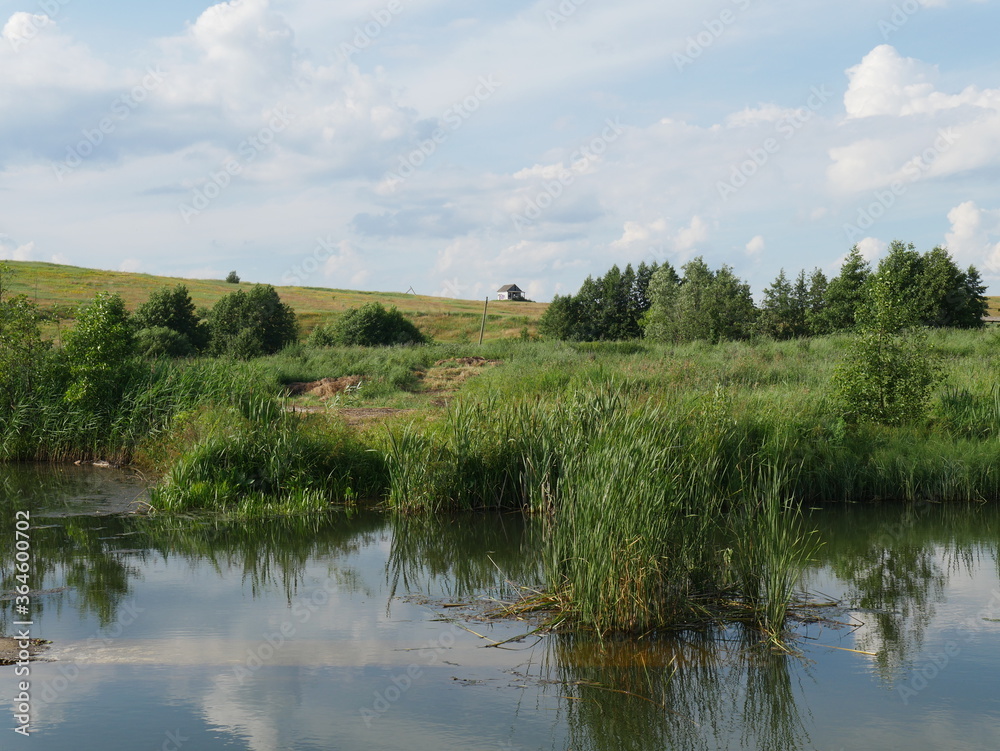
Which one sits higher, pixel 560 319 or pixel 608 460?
pixel 560 319

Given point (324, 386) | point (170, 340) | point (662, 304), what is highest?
point (662, 304)

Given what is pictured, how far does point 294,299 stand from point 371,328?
32131 mm

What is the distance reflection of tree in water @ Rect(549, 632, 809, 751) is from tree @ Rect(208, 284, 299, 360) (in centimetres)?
3034

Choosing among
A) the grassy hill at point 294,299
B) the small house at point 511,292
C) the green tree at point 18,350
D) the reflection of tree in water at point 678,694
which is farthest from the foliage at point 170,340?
the small house at point 511,292

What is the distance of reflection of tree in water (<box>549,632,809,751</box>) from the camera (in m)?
5.19

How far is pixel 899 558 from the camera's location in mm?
9609

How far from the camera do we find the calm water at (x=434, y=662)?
5.26 m

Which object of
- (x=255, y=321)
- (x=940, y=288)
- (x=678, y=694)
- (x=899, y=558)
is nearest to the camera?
(x=678, y=694)

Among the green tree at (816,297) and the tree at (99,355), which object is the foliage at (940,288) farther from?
the tree at (99,355)

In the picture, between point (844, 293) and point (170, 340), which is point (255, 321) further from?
point (844, 293)

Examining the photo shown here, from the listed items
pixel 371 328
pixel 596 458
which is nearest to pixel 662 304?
pixel 371 328

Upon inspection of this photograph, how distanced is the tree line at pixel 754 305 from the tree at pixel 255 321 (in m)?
17.0

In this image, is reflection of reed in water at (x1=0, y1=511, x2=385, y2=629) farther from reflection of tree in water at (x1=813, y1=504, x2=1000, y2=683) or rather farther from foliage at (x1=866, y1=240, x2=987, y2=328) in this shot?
foliage at (x1=866, y1=240, x2=987, y2=328)

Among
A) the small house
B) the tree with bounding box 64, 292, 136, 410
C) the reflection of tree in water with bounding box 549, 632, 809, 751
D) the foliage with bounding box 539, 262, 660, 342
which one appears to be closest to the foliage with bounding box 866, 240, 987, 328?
the foliage with bounding box 539, 262, 660, 342
